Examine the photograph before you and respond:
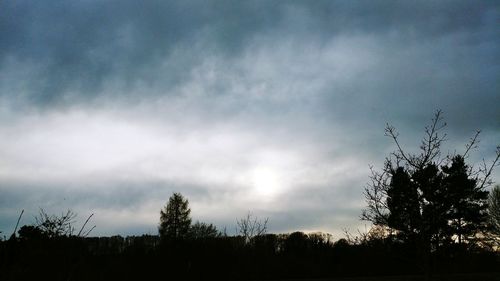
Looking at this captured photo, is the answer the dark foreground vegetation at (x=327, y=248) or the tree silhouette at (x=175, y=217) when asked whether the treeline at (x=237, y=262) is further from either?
the tree silhouette at (x=175, y=217)

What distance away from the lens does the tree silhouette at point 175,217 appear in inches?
2423

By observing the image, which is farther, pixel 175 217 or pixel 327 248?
pixel 175 217

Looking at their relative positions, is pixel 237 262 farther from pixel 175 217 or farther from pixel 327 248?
pixel 175 217

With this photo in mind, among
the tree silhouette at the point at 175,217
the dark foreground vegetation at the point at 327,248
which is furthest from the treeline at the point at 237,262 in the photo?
the tree silhouette at the point at 175,217

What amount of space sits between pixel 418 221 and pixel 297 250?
122 ft

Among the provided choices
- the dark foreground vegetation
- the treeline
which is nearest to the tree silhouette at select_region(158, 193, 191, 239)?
the dark foreground vegetation

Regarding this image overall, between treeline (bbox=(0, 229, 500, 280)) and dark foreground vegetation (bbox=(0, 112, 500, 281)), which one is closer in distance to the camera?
dark foreground vegetation (bbox=(0, 112, 500, 281))

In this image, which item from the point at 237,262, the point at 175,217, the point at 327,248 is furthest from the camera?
the point at 175,217

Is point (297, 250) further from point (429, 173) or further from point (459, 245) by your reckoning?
point (429, 173)

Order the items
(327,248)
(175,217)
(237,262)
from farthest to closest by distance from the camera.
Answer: (175,217), (327,248), (237,262)

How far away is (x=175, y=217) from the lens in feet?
206

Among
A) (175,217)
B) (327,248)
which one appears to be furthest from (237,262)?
(175,217)

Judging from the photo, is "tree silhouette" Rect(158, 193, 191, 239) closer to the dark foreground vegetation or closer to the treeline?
the dark foreground vegetation

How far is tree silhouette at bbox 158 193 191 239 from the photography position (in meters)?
61.5
